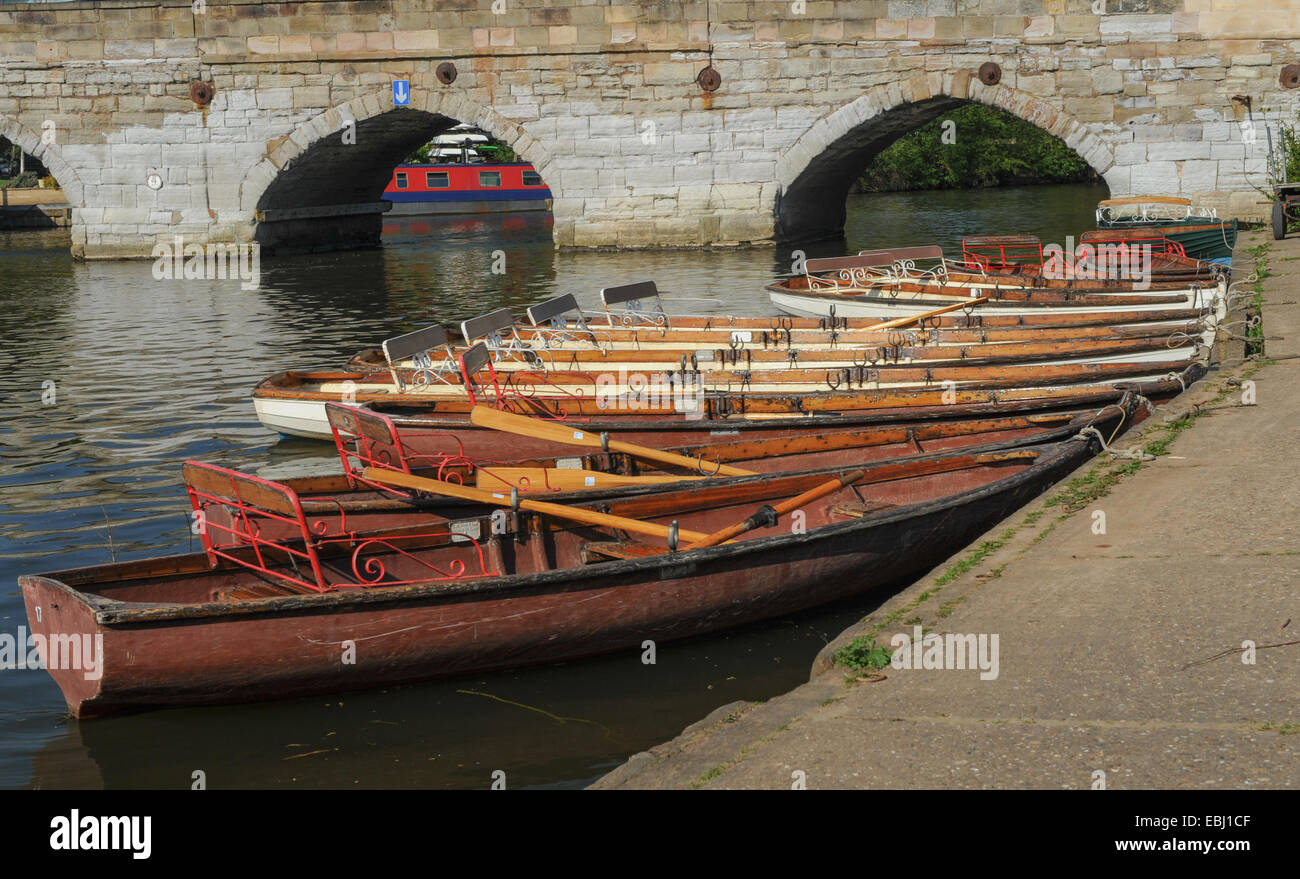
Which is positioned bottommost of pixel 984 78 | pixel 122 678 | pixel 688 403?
pixel 122 678

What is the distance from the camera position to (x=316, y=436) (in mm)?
11375

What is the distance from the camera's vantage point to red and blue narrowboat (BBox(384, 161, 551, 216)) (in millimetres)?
40281

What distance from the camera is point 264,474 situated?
979 centimetres

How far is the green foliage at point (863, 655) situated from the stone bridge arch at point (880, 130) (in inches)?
769

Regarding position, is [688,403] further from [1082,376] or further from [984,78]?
[984,78]

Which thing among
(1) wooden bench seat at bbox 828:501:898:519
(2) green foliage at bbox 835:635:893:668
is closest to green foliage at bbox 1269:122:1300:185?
(1) wooden bench seat at bbox 828:501:898:519

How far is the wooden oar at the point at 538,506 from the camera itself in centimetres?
709

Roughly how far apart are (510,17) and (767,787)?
22.9 metres

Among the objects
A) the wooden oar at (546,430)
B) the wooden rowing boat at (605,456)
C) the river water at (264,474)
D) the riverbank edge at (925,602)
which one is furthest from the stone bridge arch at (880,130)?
the wooden oar at (546,430)

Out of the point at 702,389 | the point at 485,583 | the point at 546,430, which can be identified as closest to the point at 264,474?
the point at 546,430

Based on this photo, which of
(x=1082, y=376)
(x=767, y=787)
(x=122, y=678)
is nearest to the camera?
(x=767, y=787)

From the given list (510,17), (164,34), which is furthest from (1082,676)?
(164,34)

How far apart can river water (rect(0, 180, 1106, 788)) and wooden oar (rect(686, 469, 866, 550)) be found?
51 centimetres

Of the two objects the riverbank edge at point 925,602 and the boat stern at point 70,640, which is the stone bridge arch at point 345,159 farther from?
the boat stern at point 70,640
